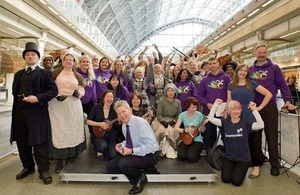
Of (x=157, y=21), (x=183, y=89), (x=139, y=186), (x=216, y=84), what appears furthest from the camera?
(x=157, y=21)

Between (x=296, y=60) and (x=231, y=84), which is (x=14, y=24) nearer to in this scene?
(x=231, y=84)

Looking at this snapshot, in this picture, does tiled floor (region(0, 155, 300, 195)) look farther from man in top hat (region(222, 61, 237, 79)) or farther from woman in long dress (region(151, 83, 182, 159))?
man in top hat (region(222, 61, 237, 79))

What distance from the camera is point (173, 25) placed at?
3772 cm

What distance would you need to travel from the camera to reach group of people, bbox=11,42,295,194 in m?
3.20

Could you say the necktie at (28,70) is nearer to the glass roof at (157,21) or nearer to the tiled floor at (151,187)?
the tiled floor at (151,187)

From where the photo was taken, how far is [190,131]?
3.84 m

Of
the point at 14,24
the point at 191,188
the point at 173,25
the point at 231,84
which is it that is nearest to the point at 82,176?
the point at 191,188

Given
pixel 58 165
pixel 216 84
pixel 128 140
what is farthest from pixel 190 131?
pixel 58 165

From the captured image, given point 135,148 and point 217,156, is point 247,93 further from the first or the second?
point 135,148

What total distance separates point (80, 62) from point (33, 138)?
151 centimetres

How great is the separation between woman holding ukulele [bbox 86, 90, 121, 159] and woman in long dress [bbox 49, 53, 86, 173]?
0.85 feet

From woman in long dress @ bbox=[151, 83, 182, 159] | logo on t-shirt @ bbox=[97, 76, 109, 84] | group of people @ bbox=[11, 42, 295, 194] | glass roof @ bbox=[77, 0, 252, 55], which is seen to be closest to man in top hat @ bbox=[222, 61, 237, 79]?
group of people @ bbox=[11, 42, 295, 194]

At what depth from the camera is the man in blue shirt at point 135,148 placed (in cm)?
309

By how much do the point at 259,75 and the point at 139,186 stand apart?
2255 mm
